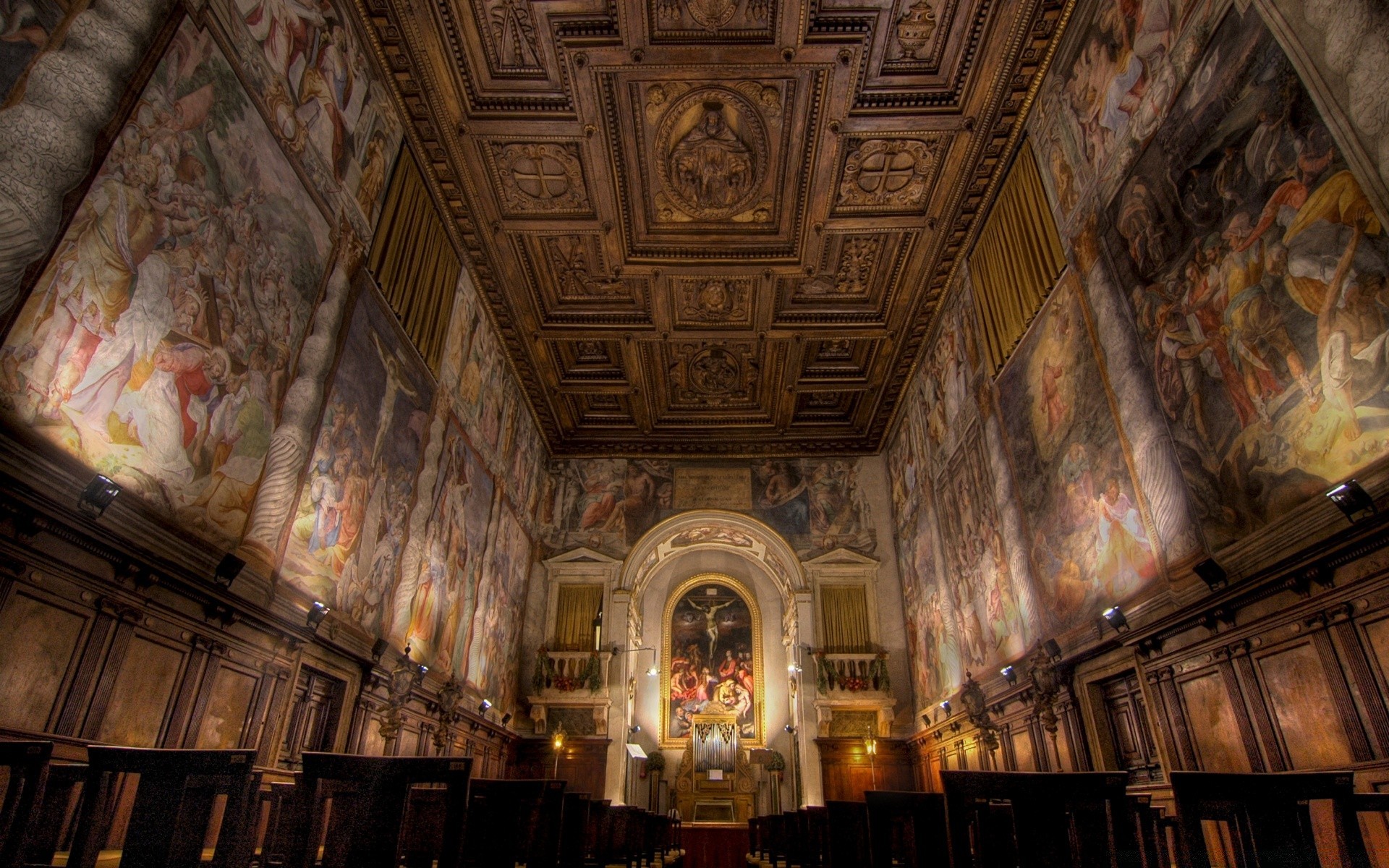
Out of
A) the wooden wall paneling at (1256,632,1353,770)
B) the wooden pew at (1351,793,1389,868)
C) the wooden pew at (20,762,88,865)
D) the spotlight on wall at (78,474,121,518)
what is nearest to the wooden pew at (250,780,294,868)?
the wooden pew at (20,762,88,865)

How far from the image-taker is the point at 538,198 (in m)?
14.2

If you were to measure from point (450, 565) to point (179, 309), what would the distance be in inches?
299

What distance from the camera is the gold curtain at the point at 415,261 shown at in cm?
1120

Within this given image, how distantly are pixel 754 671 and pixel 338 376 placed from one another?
61.1ft

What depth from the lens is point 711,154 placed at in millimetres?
13484

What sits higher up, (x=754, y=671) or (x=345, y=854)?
(x=754, y=671)

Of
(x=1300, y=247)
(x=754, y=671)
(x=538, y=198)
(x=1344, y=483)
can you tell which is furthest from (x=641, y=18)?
(x=754, y=671)

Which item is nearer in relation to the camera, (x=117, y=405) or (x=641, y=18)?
(x=117, y=405)

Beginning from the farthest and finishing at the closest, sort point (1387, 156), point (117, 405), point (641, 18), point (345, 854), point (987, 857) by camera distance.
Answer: point (641, 18), point (117, 405), point (1387, 156), point (987, 857), point (345, 854)

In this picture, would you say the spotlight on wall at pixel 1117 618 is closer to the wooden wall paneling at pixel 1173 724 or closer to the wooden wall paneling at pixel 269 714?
the wooden wall paneling at pixel 1173 724

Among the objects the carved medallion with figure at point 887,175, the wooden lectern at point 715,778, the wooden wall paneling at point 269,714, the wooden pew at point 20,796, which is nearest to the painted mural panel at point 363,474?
the wooden wall paneling at point 269,714

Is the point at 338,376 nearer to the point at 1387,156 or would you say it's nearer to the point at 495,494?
the point at 495,494

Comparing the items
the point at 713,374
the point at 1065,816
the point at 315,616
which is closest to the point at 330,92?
the point at 315,616

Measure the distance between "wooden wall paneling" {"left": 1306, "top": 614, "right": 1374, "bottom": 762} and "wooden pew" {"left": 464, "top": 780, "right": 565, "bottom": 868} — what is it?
6.23 metres
